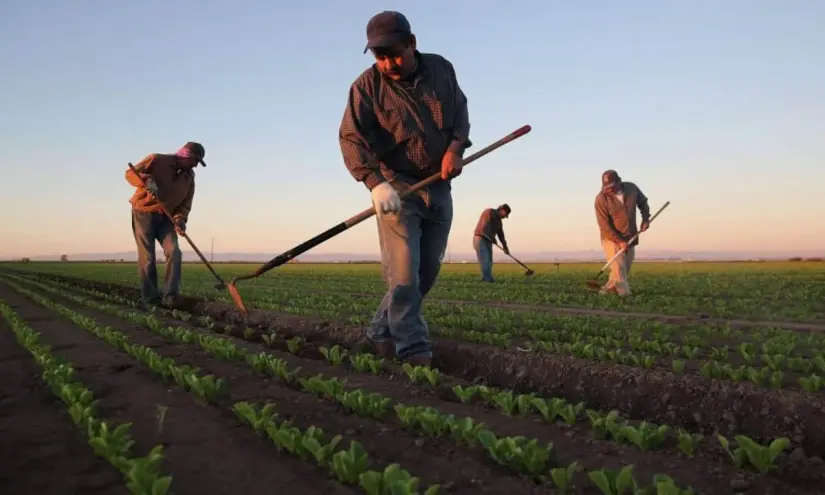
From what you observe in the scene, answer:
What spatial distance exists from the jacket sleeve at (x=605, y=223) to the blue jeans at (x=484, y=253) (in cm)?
654

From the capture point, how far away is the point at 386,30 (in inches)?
167

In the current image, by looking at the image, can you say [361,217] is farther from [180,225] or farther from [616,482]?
[180,225]

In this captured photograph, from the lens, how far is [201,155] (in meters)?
9.55

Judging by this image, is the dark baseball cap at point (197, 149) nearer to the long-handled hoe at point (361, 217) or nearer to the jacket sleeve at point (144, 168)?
the jacket sleeve at point (144, 168)

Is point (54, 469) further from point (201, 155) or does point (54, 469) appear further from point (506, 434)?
point (201, 155)

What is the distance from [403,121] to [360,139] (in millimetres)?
348

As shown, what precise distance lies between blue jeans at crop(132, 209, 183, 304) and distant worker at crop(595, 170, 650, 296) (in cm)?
746

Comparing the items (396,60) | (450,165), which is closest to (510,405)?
(450,165)

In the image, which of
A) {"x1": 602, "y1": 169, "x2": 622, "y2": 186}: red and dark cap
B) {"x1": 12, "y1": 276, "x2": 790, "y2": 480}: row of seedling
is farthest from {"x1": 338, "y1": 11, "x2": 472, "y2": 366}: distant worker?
{"x1": 602, "y1": 169, "x2": 622, "y2": 186}: red and dark cap

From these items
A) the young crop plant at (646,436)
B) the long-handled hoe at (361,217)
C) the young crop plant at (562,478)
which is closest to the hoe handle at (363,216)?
the long-handled hoe at (361,217)

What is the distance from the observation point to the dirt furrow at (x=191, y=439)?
7.52 ft

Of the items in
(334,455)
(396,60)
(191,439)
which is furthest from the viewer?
(396,60)

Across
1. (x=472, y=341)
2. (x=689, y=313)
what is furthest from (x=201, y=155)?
(x=689, y=313)

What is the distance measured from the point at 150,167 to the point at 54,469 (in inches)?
302
